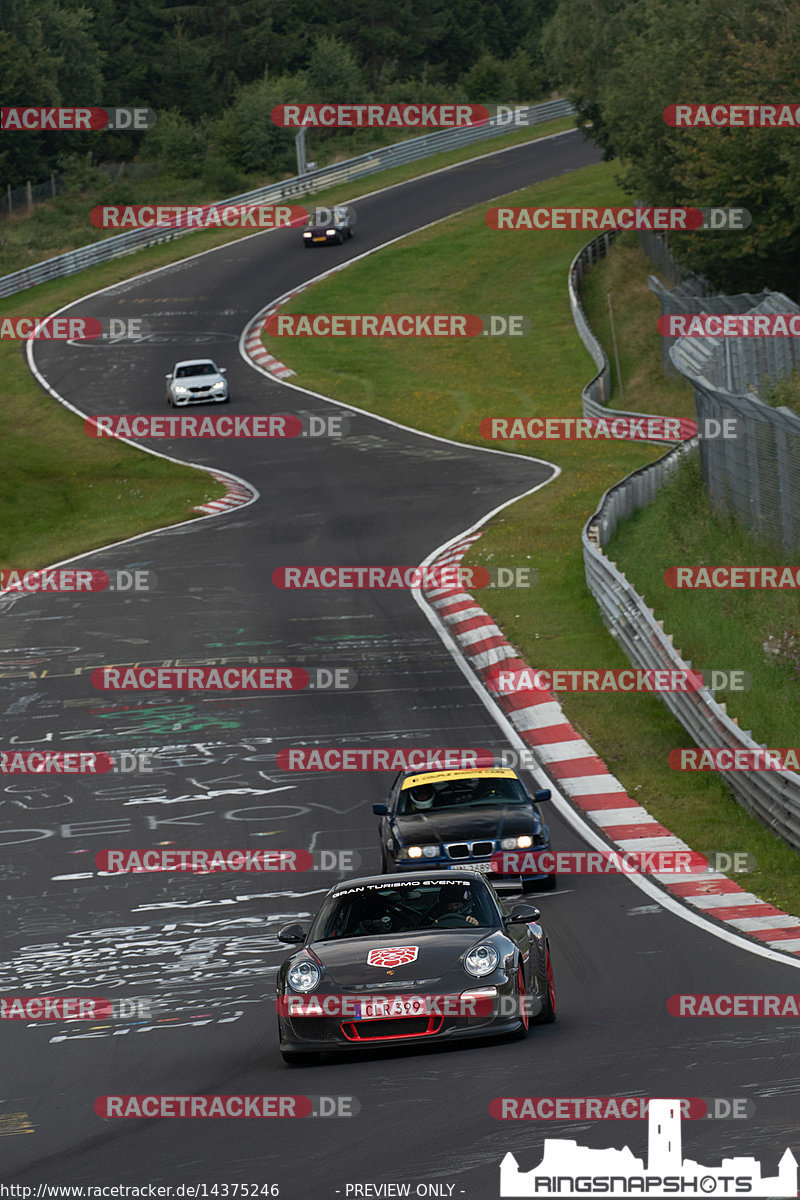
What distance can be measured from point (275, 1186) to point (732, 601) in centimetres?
1799

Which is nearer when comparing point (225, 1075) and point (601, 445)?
point (225, 1075)

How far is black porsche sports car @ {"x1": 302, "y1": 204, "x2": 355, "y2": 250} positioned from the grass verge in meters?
2.58

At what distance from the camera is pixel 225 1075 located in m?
10.0

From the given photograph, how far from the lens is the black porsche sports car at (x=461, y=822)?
15430 mm

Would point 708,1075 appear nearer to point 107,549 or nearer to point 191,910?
point 191,910

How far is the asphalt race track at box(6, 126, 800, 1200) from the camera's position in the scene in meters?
8.29

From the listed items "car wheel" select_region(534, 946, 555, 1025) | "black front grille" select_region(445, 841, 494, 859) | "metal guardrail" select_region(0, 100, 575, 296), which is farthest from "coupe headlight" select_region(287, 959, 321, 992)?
"metal guardrail" select_region(0, 100, 575, 296)

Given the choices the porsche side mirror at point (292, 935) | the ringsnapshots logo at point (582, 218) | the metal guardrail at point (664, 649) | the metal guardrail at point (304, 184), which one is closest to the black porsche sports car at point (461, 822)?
the metal guardrail at point (664, 649)

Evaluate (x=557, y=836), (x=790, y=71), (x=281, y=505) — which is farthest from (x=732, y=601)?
(x=790, y=71)

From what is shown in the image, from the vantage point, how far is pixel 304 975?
34.1 feet

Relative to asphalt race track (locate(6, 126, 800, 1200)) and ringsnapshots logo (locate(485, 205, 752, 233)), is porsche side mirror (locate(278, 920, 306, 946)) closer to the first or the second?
asphalt race track (locate(6, 126, 800, 1200))

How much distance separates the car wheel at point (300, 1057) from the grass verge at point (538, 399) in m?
5.66

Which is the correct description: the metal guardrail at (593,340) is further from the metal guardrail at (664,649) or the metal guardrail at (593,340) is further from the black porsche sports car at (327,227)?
the metal guardrail at (664,649)

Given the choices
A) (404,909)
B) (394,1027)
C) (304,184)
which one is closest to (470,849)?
(404,909)
